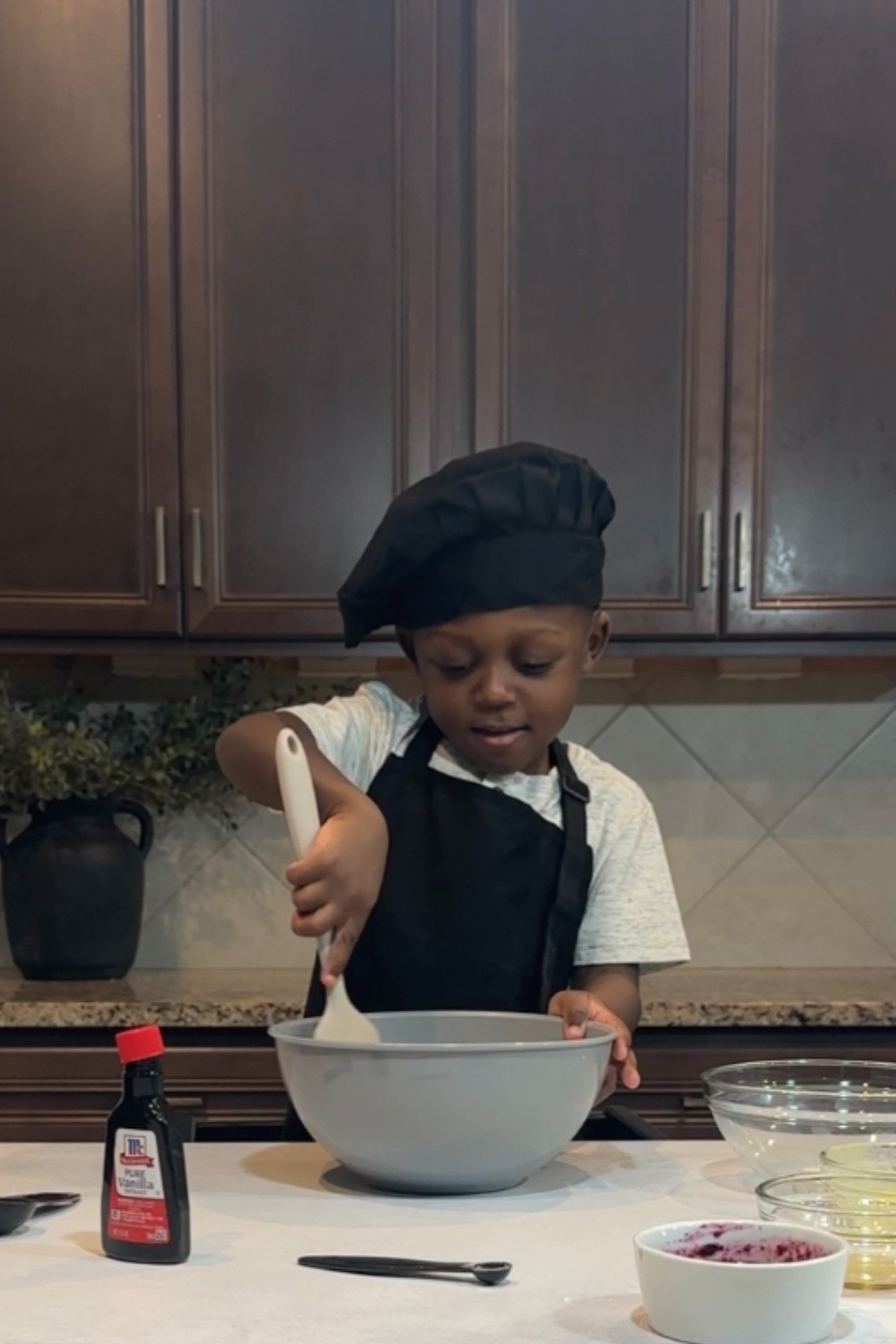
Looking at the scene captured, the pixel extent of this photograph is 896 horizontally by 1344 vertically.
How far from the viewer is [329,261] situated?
6.53 feet

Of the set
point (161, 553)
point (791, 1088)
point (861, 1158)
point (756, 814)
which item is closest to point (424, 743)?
point (791, 1088)

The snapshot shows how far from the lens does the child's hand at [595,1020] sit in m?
0.99

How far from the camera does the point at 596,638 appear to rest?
1.36 meters

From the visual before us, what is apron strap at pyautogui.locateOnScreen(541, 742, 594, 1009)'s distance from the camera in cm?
128

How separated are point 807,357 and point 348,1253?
1.51 metres

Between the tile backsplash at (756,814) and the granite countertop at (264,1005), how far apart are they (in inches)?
10.3

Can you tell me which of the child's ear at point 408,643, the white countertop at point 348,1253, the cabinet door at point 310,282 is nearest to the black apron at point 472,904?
the child's ear at point 408,643

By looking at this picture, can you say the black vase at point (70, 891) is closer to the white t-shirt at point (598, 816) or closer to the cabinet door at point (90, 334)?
the cabinet door at point (90, 334)

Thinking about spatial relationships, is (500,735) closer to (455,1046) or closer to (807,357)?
(455,1046)

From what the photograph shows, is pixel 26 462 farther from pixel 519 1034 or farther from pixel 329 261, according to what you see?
pixel 519 1034

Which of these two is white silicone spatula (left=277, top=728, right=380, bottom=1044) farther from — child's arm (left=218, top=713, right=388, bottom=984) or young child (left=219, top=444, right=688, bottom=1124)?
young child (left=219, top=444, right=688, bottom=1124)

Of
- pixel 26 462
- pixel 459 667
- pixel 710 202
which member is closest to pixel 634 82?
pixel 710 202

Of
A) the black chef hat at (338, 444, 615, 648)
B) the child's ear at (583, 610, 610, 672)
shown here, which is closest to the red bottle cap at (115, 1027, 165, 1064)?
the black chef hat at (338, 444, 615, 648)

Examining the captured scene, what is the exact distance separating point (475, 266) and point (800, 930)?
1.06 m
